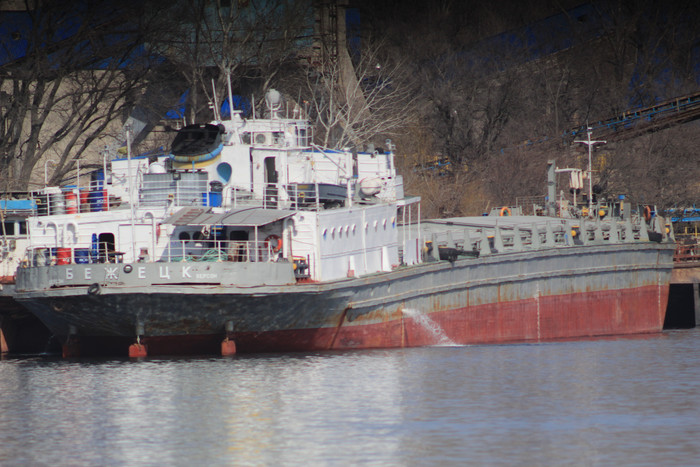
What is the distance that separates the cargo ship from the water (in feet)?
3.58

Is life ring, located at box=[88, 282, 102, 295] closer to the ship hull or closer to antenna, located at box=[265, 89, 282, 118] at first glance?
the ship hull

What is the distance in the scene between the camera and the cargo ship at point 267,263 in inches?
1367

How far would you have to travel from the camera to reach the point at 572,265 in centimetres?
4759

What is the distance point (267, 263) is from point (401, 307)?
6297 millimetres

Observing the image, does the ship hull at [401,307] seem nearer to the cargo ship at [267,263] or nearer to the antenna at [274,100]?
the cargo ship at [267,263]

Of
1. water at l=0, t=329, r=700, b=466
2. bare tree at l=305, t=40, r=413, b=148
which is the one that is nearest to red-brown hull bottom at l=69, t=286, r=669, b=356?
water at l=0, t=329, r=700, b=466

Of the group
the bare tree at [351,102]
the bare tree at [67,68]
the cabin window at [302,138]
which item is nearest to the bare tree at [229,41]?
the bare tree at [67,68]

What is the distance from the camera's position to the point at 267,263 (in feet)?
115

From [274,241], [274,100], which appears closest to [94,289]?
[274,241]

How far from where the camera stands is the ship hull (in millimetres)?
34719

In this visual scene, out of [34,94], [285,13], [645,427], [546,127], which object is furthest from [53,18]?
[645,427]

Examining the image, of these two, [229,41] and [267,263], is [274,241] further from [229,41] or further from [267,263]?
[229,41]

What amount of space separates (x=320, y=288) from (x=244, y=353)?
297 cm

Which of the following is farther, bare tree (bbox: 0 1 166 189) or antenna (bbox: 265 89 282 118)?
bare tree (bbox: 0 1 166 189)
